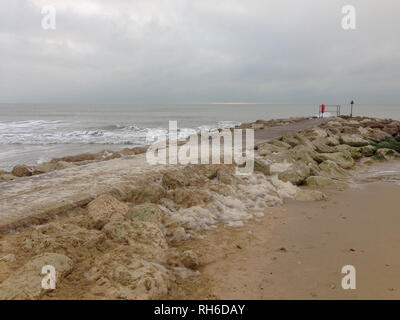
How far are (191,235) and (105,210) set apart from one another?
3.40 ft

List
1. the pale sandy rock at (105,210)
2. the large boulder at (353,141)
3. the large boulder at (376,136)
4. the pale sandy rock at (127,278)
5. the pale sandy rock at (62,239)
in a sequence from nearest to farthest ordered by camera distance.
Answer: the pale sandy rock at (127,278) < the pale sandy rock at (62,239) < the pale sandy rock at (105,210) < the large boulder at (353,141) < the large boulder at (376,136)

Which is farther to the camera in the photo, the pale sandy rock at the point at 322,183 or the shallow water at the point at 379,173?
the shallow water at the point at 379,173

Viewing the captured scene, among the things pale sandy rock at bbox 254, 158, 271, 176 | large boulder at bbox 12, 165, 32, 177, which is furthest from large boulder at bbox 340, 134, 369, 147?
large boulder at bbox 12, 165, 32, 177

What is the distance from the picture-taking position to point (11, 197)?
3.66m

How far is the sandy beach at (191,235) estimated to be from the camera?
2.34 metres

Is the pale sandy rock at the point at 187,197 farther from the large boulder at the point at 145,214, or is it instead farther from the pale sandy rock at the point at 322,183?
the pale sandy rock at the point at 322,183

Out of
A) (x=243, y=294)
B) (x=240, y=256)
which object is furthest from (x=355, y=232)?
(x=243, y=294)

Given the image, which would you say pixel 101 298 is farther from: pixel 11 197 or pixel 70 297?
pixel 11 197

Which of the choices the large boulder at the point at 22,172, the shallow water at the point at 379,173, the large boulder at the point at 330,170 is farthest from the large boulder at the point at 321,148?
the large boulder at the point at 22,172

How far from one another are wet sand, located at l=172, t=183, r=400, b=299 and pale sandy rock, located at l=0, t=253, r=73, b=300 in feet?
3.14

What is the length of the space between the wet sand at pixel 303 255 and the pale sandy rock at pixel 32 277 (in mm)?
957

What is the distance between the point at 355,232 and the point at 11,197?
4.26 meters

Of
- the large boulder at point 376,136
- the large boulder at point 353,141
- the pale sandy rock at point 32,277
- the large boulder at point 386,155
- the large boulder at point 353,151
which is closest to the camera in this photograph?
the pale sandy rock at point 32,277

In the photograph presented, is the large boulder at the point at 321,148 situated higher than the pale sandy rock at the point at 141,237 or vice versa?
the large boulder at the point at 321,148
